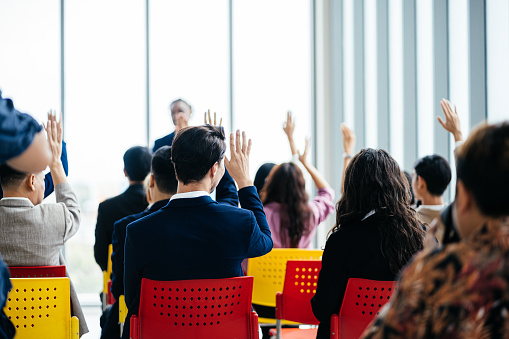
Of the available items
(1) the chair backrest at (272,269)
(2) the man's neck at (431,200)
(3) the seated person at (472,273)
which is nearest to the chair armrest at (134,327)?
(1) the chair backrest at (272,269)

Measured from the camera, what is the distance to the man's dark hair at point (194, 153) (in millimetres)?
2158

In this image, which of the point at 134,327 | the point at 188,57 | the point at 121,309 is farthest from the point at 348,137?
the point at 188,57

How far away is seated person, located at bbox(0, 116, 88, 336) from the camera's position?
8.15 feet

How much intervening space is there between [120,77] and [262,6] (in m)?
1.93

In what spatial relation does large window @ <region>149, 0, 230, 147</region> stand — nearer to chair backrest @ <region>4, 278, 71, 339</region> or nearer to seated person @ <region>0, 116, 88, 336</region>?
seated person @ <region>0, 116, 88, 336</region>

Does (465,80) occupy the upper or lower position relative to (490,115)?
upper

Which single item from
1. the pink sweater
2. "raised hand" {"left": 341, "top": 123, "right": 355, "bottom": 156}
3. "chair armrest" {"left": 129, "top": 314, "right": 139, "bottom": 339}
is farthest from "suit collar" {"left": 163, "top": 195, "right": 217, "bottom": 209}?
"raised hand" {"left": 341, "top": 123, "right": 355, "bottom": 156}

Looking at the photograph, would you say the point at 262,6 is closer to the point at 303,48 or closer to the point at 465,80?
the point at 303,48

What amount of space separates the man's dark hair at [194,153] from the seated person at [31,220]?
0.76 meters

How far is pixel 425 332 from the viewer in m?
0.93

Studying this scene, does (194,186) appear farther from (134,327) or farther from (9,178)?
(9,178)

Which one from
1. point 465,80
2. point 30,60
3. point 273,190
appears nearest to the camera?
point 273,190

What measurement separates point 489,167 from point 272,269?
222cm

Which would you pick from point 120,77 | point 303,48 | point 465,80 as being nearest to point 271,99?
point 303,48
